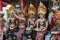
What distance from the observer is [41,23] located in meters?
1.26

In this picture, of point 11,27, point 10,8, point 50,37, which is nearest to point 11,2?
point 10,8

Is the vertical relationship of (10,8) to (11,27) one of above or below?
above

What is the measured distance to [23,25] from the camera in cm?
129

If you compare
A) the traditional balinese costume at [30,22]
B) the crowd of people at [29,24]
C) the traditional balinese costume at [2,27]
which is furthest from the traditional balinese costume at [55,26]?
the traditional balinese costume at [2,27]

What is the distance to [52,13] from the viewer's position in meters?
1.26

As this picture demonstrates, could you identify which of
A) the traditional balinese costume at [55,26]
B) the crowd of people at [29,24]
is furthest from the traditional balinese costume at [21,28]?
the traditional balinese costume at [55,26]

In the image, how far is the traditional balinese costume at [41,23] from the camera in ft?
4.11

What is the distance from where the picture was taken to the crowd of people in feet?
4.10

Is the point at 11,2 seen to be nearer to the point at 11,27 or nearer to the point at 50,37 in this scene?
the point at 11,27

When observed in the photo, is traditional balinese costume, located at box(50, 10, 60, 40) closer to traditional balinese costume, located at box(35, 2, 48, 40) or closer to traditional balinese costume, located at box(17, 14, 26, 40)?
traditional balinese costume, located at box(35, 2, 48, 40)

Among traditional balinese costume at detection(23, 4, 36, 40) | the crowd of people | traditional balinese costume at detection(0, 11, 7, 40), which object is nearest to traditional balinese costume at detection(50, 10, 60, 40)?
the crowd of people

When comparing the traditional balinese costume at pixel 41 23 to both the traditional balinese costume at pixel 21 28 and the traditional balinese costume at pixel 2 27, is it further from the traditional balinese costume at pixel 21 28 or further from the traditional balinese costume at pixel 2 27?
the traditional balinese costume at pixel 2 27

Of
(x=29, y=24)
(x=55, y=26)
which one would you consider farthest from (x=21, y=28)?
(x=55, y=26)

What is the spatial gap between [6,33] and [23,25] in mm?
104
